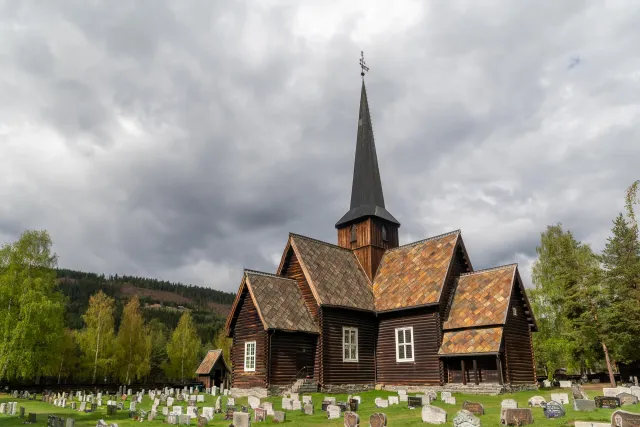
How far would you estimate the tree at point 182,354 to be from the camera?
66.8 metres

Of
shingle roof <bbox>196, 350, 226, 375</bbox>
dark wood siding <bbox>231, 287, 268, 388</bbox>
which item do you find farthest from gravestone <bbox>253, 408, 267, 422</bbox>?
shingle roof <bbox>196, 350, 226, 375</bbox>

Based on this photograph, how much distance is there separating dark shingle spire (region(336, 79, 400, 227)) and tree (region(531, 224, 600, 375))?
582 inches

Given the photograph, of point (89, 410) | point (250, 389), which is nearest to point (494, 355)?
point (250, 389)

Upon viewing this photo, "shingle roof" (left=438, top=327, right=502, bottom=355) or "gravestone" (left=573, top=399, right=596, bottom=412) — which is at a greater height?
"shingle roof" (left=438, top=327, right=502, bottom=355)

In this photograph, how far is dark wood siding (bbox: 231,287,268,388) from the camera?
27.4 m

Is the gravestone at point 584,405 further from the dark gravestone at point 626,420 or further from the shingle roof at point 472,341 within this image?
the shingle roof at point 472,341

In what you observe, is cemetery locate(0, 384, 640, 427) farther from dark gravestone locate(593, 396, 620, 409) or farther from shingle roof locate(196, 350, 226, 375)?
shingle roof locate(196, 350, 226, 375)

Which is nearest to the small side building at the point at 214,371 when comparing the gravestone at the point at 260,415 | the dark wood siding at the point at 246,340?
the dark wood siding at the point at 246,340

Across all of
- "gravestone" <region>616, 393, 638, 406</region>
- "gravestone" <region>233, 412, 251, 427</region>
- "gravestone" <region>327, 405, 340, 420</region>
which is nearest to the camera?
"gravestone" <region>233, 412, 251, 427</region>

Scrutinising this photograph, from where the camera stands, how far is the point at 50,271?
1769 inches

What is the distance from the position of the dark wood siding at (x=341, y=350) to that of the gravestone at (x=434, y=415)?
13.7m

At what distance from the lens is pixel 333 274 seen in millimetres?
32562

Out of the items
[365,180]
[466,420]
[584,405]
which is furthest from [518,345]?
[466,420]

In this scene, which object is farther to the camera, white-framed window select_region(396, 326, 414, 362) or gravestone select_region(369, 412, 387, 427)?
white-framed window select_region(396, 326, 414, 362)
